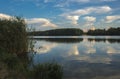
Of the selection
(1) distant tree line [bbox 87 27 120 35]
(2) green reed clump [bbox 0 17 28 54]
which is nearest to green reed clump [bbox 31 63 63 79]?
(2) green reed clump [bbox 0 17 28 54]

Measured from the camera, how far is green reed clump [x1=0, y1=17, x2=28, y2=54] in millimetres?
20734

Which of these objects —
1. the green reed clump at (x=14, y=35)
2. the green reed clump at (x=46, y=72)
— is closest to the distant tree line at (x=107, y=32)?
the green reed clump at (x=14, y=35)

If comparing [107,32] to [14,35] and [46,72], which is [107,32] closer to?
[14,35]

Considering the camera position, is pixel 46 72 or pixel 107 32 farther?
pixel 107 32

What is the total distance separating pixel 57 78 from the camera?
35.8 feet

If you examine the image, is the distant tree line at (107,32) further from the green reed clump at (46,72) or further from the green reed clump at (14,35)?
the green reed clump at (46,72)

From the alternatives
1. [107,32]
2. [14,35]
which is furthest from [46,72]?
[107,32]

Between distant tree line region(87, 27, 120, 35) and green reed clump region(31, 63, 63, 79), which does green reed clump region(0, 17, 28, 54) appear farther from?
distant tree line region(87, 27, 120, 35)

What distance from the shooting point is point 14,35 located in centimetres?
2144

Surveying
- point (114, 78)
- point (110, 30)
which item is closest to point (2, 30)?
point (114, 78)

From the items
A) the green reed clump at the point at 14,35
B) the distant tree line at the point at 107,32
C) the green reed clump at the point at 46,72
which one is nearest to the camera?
the green reed clump at the point at 46,72

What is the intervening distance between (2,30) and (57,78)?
11827 mm

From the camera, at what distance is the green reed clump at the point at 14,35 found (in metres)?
20.7

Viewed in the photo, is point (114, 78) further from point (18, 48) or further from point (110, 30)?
point (110, 30)
